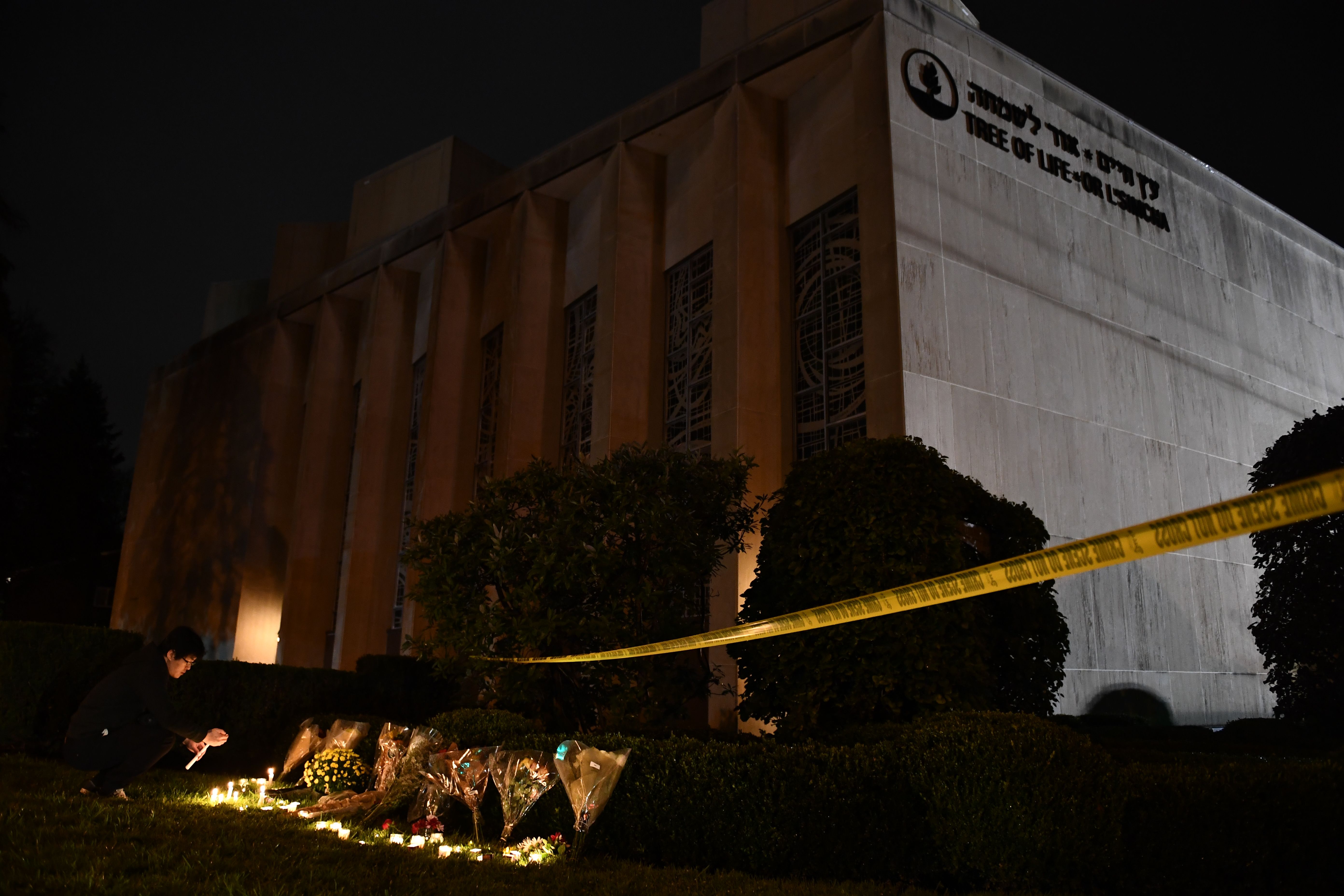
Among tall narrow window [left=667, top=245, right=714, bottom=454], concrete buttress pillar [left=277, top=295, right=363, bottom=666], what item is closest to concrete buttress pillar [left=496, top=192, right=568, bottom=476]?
tall narrow window [left=667, top=245, right=714, bottom=454]

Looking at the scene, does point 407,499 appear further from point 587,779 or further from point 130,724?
point 587,779

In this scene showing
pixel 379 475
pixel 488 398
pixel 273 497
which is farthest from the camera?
pixel 273 497

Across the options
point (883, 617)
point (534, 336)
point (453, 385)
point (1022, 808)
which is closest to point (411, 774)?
point (883, 617)

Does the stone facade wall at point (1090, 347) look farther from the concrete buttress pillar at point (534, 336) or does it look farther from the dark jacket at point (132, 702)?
the dark jacket at point (132, 702)

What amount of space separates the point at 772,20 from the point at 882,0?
372cm

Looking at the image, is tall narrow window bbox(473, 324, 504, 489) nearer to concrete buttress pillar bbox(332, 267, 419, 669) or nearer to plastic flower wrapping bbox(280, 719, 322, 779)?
concrete buttress pillar bbox(332, 267, 419, 669)

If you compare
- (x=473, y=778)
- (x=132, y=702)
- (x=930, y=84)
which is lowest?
(x=473, y=778)

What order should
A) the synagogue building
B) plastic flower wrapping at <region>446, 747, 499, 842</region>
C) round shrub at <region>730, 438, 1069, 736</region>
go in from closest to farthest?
1. plastic flower wrapping at <region>446, 747, 499, 842</region>
2. round shrub at <region>730, 438, 1069, 736</region>
3. the synagogue building

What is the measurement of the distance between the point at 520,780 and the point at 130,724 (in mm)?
3284

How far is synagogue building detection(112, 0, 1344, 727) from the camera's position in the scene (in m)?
13.9

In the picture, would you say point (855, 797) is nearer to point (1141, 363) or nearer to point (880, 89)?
point (880, 89)

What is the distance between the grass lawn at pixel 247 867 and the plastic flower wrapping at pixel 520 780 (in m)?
0.41

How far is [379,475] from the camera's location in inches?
987

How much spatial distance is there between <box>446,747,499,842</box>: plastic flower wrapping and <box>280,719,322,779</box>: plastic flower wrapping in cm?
242
